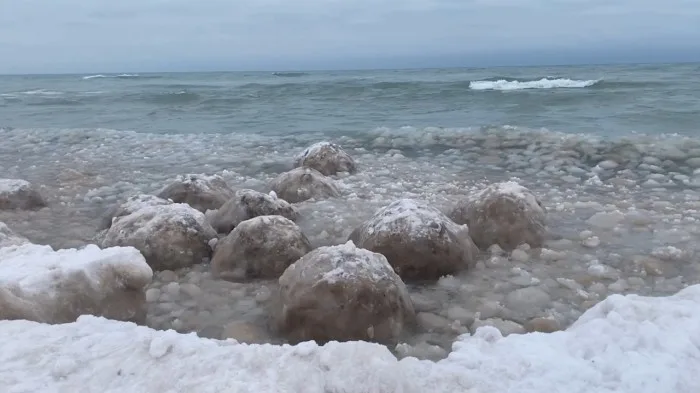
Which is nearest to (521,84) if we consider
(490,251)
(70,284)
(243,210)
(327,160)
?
(327,160)

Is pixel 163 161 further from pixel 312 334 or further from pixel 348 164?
pixel 312 334

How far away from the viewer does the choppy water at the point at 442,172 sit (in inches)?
140

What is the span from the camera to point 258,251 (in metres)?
3.85

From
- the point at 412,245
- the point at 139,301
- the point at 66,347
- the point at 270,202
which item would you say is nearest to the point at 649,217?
the point at 412,245

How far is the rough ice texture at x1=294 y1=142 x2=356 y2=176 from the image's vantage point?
7.04 metres

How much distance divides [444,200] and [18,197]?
3.99 meters

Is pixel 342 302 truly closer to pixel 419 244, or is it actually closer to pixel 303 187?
pixel 419 244

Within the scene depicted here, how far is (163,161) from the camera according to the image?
27.7ft

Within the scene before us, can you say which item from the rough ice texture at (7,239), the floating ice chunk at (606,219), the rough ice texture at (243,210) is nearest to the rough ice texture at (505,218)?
the floating ice chunk at (606,219)

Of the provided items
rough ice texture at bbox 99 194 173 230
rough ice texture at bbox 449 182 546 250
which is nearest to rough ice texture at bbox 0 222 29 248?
rough ice texture at bbox 99 194 173 230

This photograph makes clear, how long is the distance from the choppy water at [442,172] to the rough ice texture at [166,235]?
0.42 feet

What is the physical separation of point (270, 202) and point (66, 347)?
267cm

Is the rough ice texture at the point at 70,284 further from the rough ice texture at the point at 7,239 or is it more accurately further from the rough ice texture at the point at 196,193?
the rough ice texture at the point at 196,193

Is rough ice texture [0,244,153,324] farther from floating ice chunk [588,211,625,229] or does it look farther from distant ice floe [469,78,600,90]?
→ distant ice floe [469,78,600,90]
